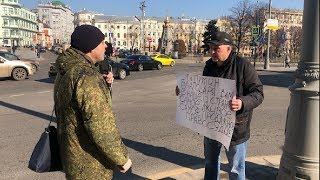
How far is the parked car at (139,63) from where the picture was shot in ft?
108

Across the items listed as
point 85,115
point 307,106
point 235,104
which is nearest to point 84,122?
point 85,115

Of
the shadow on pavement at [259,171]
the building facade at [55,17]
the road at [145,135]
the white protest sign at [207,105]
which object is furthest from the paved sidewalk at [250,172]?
the building facade at [55,17]

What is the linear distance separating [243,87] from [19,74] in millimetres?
19851

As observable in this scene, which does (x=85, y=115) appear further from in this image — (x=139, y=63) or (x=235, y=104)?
(x=139, y=63)

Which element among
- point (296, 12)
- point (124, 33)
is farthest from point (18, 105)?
point (124, 33)

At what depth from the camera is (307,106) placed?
125 inches

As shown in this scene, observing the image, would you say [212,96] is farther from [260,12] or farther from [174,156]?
[260,12]

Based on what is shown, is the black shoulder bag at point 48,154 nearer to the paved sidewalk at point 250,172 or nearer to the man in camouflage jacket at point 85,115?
the man in camouflage jacket at point 85,115

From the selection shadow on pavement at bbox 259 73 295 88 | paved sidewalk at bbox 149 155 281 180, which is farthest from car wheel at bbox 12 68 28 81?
paved sidewalk at bbox 149 155 281 180

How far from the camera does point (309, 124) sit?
3.14m

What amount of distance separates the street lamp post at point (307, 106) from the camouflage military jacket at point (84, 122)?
152 cm

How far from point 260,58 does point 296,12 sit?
174 feet

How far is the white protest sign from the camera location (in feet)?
12.0

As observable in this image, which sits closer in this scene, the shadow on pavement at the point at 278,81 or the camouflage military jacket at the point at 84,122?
the camouflage military jacket at the point at 84,122
